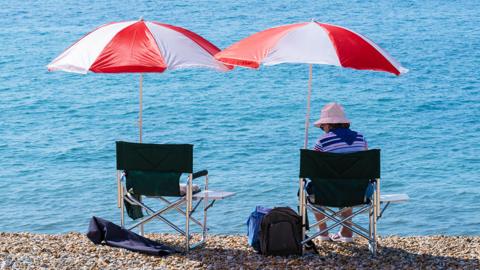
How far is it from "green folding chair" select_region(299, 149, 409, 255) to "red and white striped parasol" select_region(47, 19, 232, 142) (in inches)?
37.0

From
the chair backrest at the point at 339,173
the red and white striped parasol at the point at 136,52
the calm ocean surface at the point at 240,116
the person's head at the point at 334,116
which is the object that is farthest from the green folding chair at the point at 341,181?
the calm ocean surface at the point at 240,116

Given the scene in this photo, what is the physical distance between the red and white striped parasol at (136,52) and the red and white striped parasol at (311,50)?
0.67ft

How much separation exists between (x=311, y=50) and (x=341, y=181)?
0.81 metres

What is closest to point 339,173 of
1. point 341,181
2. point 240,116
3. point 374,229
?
point 341,181

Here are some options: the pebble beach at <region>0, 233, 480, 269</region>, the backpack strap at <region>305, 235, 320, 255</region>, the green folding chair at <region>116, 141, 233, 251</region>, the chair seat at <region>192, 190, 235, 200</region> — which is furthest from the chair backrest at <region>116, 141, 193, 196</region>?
the backpack strap at <region>305, 235, 320, 255</region>

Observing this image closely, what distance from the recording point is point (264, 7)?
80.8 feet

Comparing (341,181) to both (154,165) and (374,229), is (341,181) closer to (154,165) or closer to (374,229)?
(374,229)

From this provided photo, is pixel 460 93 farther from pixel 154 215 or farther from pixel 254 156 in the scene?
pixel 154 215

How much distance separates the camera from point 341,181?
5594mm

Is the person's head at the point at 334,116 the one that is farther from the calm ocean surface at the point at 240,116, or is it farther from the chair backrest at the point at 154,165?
the calm ocean surface at the point at 240,116

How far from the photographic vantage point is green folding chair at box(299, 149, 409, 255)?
5.51m

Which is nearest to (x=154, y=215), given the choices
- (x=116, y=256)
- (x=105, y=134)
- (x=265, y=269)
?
(x=116, y=256)

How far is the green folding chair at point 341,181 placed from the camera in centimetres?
551

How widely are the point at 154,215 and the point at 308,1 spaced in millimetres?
20536
